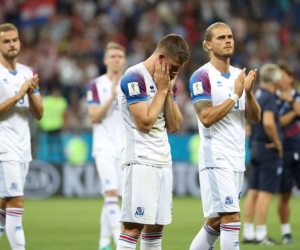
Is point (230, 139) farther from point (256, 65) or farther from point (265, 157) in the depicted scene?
point (256, 65)

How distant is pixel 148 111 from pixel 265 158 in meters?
5.11

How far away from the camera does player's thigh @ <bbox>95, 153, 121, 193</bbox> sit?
11.6 meters

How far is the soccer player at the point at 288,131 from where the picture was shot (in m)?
12.8

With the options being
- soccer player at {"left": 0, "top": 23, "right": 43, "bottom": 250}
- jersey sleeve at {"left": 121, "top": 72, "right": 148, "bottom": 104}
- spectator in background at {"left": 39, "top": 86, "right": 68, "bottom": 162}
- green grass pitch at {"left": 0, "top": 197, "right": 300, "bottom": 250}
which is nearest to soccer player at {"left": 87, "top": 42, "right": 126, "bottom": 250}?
green grass pitch at {"left": 0, "top": 197, "right": 300, "bottom": 250}

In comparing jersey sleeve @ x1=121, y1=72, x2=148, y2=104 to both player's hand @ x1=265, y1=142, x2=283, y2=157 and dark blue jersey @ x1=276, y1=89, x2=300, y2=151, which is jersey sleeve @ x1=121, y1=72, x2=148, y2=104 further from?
dark blue jersey @ x1=276, y1=89, x2=300, y2=151

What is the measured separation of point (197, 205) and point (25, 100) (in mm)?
9207

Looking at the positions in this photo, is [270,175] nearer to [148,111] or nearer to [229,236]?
[229,236]

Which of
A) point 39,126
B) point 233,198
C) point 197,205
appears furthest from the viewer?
point 39,126

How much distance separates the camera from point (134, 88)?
772 centimetres

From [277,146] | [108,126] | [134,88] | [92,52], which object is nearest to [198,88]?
[134,88]

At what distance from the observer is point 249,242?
40.7 ft

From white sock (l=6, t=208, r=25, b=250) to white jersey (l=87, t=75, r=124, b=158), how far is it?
7.88 ft

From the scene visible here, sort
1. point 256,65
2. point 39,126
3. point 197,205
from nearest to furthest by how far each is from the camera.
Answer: point 197,205 < point 39,126 < point 256,65

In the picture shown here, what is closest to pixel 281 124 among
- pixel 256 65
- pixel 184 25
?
pixel 256 65
